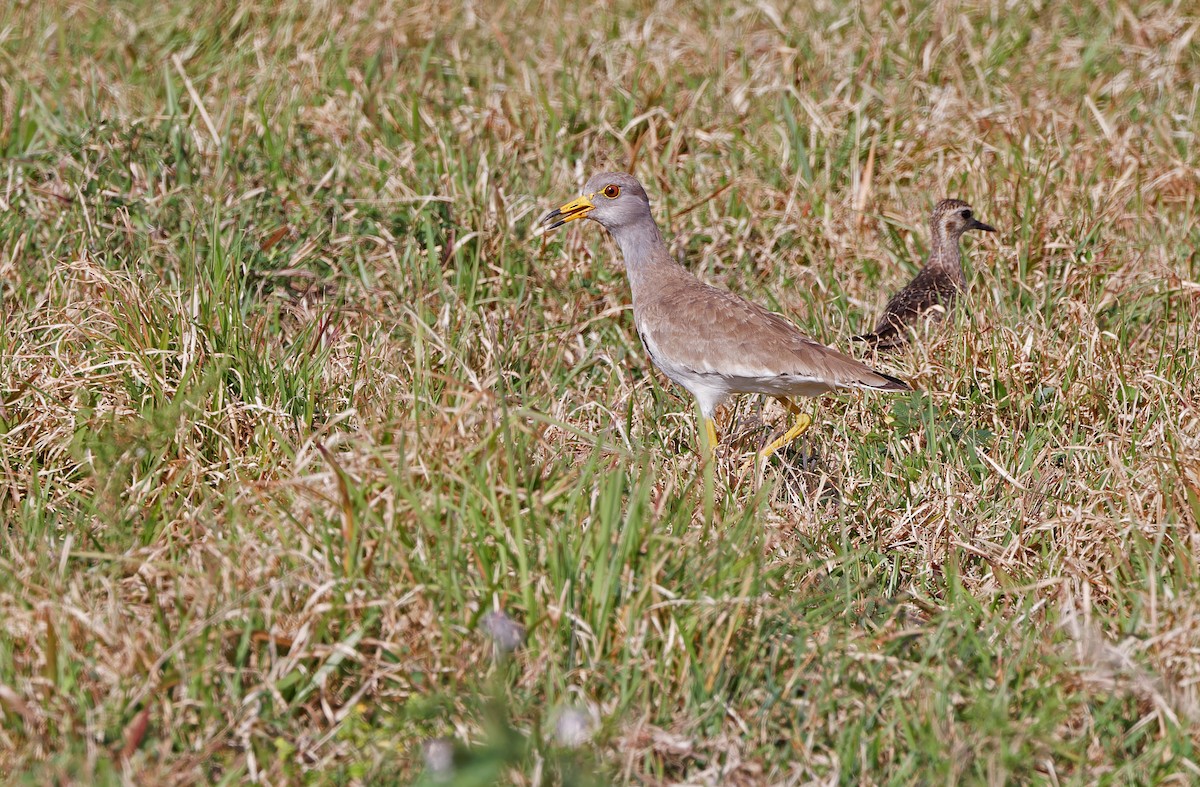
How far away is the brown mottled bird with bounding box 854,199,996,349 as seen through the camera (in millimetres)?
5973

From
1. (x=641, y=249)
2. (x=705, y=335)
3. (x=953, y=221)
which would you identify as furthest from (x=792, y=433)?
(x=953, y=221)

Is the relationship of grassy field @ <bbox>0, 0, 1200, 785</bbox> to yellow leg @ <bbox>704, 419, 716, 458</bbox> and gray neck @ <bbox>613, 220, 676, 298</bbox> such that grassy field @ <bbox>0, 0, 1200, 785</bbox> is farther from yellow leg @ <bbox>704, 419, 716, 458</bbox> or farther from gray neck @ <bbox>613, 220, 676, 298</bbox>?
gray neck @ <bbox>613, 220, 676, 298</bbox>

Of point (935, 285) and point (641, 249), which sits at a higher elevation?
point (641, 249)

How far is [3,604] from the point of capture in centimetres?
352

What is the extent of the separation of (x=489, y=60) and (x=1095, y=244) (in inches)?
141

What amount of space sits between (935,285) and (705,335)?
5.07 ft

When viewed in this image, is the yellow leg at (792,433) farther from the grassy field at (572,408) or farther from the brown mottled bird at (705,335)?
the grassy field at (572,408)

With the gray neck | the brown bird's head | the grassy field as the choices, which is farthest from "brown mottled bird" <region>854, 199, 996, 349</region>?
the gray neck

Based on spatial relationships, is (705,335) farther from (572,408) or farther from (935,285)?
(935,285)

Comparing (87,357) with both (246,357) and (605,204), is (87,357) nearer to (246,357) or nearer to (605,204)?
(246,357)

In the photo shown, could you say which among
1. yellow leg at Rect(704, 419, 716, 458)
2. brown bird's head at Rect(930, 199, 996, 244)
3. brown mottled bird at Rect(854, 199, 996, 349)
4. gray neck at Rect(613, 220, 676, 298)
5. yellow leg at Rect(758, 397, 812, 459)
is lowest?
yellow leg at Rect(758, 397, 812, 459)

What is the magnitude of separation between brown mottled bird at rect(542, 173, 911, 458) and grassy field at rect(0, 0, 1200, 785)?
9.6 inches

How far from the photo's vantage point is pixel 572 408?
5531 millimetres

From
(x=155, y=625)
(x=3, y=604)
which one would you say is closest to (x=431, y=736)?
(x=155, y=625)
